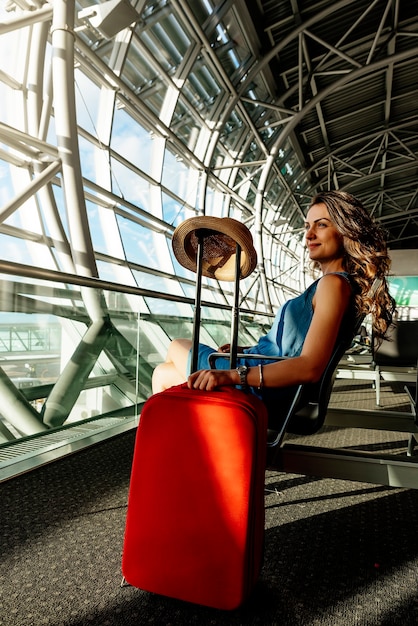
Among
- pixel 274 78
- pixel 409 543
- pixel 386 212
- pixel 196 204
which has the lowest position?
pixel 409 543

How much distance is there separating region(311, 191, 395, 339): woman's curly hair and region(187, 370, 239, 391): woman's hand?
1.68 ft

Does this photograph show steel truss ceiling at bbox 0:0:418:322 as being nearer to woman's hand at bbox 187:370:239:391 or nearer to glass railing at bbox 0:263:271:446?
glass railing at bbox 0:263:271:446

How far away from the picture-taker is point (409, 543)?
1.68 meters

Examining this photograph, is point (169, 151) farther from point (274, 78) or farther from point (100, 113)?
point (274, 78)

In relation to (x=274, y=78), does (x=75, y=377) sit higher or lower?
lower

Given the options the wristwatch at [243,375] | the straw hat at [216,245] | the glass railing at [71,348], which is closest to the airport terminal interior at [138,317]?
the glass railing at [71,348]

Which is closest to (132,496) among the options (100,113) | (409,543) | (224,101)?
(409,543)

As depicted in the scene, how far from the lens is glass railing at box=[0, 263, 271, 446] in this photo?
200cm

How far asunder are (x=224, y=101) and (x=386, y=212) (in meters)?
25.0

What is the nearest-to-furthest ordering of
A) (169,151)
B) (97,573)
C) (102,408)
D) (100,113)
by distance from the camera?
1. (97,573)
2. (102,408)
3. (100,113)
4. (169,151)

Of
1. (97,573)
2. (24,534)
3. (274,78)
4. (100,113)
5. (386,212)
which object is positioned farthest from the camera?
(386,212)

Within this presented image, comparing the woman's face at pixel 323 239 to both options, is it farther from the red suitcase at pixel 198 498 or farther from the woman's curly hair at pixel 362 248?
the red suitcase at pixel 198 498

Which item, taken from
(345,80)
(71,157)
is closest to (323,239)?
(71,157)

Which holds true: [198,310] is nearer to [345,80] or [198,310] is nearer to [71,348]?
[71,348]
